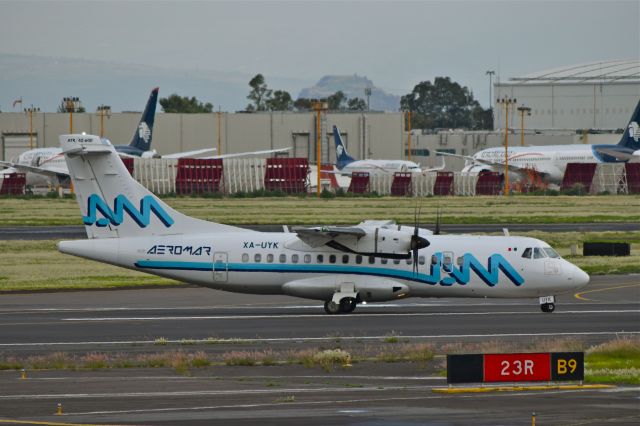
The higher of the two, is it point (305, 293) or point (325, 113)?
point (325, 113)

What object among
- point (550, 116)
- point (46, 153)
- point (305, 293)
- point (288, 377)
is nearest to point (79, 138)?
point (305, 293)

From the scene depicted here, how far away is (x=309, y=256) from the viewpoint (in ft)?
116

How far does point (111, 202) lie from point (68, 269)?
14007 mm

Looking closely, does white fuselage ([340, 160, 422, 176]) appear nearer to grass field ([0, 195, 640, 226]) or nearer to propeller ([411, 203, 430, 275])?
grass field ([0, 195, 640, 226])

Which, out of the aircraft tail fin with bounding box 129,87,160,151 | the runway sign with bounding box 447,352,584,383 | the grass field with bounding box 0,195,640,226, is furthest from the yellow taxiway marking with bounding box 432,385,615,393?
the aircraft tail fin with bounding box 129,87,160,151

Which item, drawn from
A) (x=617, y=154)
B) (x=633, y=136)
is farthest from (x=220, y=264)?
(x=633, y=136)

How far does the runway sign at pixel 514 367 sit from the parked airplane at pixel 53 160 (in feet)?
252

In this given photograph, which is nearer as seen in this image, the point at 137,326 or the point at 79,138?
the point at 137,326

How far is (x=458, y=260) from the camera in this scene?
114 ft

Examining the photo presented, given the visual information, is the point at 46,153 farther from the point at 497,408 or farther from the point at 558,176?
the point at 497,408

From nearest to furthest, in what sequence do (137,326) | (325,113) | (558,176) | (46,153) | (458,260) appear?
(137,326) < (458,260) < (46,153) < (558,176) < (325,113)

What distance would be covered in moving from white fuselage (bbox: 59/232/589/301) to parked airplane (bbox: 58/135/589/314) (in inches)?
1.2

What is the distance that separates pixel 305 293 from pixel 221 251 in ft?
9.57

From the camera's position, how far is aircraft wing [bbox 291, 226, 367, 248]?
34344 millimetres
